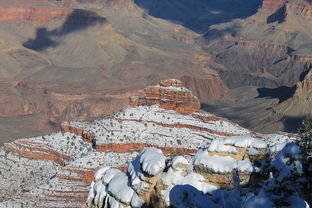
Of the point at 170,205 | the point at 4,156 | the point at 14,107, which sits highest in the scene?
the point at 170,205

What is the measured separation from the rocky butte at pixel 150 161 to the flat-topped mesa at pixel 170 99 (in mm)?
113

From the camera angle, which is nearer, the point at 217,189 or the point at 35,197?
the point at 217,189

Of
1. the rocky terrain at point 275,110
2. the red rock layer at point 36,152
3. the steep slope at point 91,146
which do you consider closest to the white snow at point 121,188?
the steep slope at point 91,146

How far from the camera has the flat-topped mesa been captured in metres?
71.1

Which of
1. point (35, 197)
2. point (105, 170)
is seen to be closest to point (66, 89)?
point (35, 197)

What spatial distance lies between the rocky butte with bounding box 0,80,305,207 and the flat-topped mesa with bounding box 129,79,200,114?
11 cm

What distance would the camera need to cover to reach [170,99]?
71625 mm

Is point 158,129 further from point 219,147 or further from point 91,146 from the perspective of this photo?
point 219,147

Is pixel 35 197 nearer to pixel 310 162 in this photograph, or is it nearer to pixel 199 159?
pixel 199 159

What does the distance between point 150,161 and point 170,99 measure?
46467 mm

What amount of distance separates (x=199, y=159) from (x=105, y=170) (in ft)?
23.5

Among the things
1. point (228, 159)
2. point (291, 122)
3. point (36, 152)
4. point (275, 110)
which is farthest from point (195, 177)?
point (275, 110)

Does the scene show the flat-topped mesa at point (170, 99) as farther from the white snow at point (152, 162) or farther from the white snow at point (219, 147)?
the white snow at point (219, 147)

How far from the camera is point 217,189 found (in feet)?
76.4
